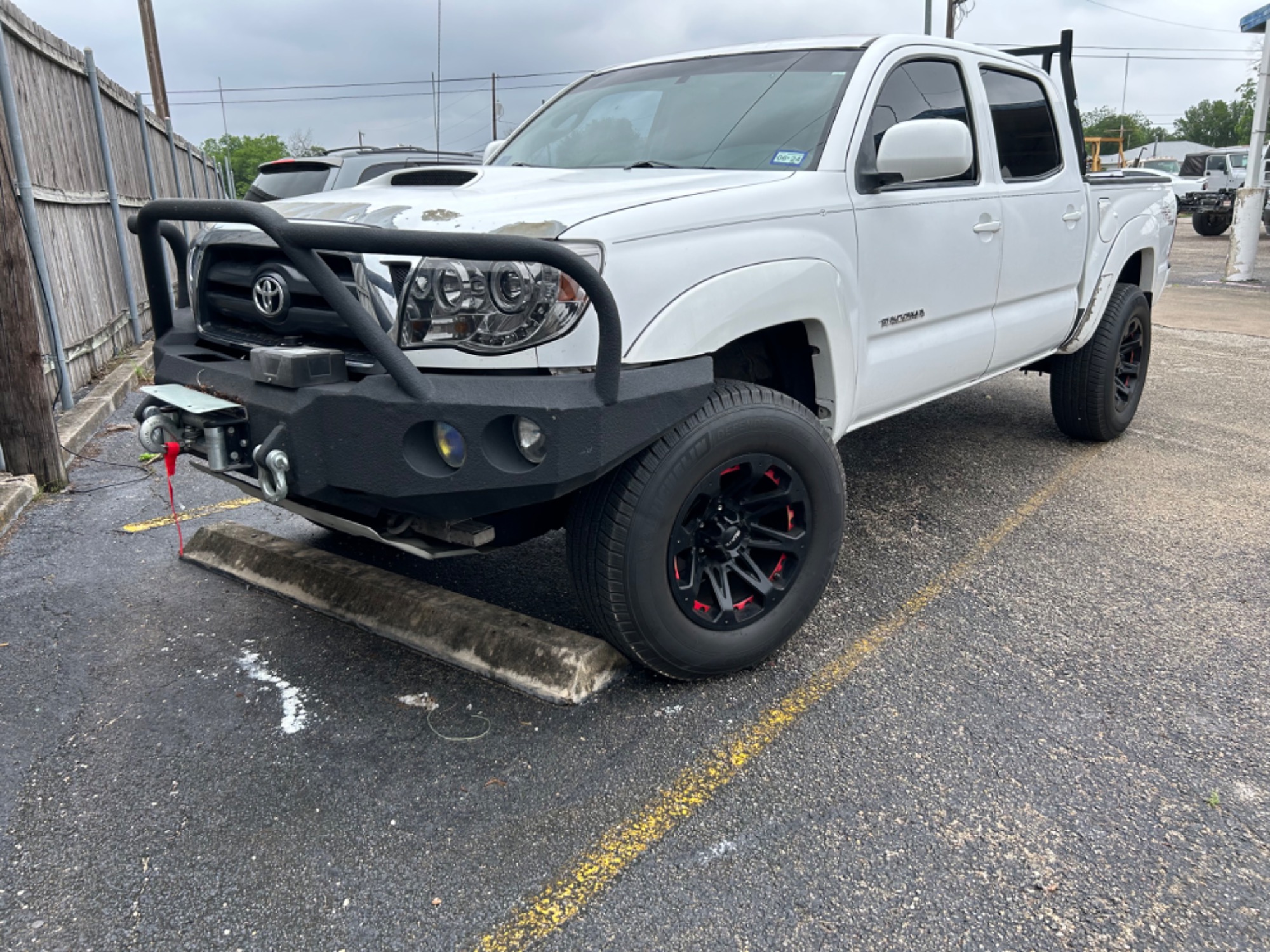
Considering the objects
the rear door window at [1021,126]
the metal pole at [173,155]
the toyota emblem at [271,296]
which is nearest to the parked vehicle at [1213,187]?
→ the metal pole at [173,155]

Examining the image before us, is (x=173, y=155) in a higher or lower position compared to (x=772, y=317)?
higher

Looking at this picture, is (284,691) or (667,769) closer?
(667,769)

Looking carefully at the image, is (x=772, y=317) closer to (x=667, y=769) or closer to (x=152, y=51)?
(x=667, y=769)

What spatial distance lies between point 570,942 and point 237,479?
1.78m

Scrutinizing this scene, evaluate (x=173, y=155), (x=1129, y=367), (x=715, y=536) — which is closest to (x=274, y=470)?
(x=715, y=536)

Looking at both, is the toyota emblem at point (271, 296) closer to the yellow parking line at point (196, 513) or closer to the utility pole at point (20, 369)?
the yellow parking line at point (196, 513)

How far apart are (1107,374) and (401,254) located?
14.7 ft

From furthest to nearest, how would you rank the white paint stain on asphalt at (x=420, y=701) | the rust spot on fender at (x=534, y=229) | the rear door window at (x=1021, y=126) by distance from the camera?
the rear door window at (x=1021, y=126)
the white paint stain on asphalt at (x=420, y=701)
the rust spot on fender at (x=534, y=229)

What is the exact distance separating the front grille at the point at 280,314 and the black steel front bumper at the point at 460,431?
20cm

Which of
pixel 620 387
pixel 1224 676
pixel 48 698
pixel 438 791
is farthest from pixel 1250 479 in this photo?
pixel 48 698

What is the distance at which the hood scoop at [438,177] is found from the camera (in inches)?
128

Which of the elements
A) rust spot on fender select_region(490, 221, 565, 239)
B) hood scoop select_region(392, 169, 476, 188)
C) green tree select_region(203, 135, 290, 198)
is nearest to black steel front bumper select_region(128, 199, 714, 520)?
rust spot on fender select_region(490, 221, 565, 239)

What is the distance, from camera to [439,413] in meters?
2.31

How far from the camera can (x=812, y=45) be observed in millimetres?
3746
